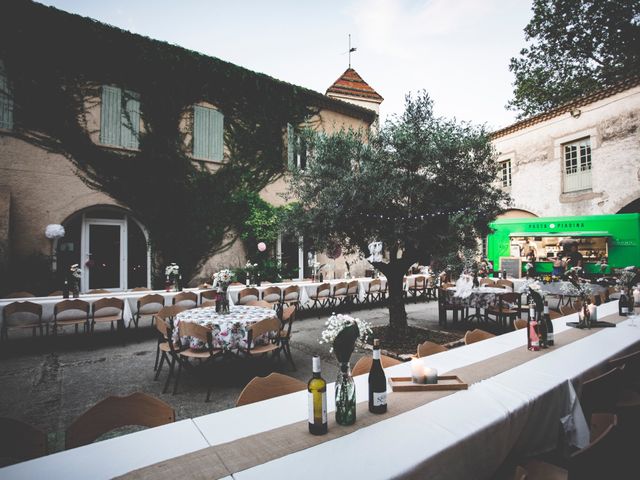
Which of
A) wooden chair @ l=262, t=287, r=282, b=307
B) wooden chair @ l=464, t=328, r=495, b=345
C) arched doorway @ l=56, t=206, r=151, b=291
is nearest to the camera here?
wooden chair @ l=464, t=328, r=495, b=345

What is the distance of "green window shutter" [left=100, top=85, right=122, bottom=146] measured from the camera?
935 cm

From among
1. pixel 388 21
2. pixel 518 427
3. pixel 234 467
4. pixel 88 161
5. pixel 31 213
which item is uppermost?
pixel 388 21

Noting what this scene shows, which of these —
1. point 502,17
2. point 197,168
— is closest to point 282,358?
point 197,168

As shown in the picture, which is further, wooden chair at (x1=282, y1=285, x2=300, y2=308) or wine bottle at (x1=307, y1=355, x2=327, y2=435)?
wooden chair at (x1=282, y1=285, x2=300, y2=308)

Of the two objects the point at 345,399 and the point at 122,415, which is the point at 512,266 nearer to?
the point at 345,399

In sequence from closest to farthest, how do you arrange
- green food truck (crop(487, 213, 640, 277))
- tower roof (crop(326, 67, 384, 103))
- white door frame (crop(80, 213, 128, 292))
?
white door frame (crop(80, 213, 128, 292)), green food truck (crop(487, 213, 640, 277)), tower roof (crop(326, 67, 384, 103))

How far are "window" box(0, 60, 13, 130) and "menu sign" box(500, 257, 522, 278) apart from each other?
1748 cm

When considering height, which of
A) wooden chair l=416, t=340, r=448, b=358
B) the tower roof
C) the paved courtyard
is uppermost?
the tower roof

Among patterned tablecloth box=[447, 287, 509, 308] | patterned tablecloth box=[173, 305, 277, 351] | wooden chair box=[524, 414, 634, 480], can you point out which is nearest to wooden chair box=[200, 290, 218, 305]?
patterned tablecloth box=[173, 305, 277, 351]

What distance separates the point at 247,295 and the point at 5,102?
7.68 metres

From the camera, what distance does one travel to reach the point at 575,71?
1648 centimetres

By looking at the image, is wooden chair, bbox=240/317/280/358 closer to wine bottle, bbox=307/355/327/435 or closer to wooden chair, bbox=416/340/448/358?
wooden chair, bbox=416/340/448/358

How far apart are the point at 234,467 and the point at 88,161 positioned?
10.3 metres

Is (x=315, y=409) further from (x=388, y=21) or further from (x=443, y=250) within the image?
(x=388, y=21)
